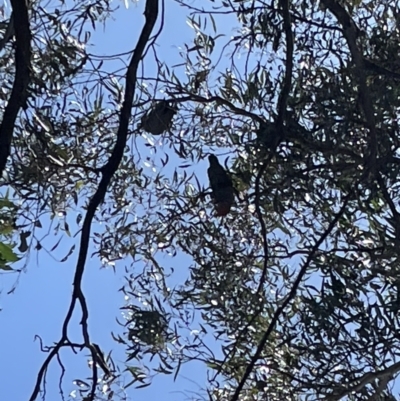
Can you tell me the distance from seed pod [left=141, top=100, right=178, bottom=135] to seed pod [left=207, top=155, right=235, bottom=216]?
0.96ft

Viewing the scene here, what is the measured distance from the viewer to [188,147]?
12.2ft

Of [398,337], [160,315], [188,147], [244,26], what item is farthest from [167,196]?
[398,337]

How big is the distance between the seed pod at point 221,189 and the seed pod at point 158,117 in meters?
0.29

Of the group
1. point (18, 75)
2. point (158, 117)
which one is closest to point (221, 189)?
point (158, 117)

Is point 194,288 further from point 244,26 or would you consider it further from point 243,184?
point 244,26

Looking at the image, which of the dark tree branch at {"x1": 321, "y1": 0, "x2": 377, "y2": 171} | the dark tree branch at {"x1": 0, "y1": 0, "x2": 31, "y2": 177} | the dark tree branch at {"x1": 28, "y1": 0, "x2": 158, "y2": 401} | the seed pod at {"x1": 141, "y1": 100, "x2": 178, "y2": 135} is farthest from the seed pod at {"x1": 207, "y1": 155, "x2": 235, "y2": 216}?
the dark tree branch at {"x1": 0, "y1": 0, "x2": 31, "y2": 177}

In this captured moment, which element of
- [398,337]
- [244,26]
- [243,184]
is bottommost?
[398,337]

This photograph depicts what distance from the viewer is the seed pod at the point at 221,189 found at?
3418mm

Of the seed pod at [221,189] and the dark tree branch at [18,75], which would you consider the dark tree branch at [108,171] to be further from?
the seed pod at [221,189]

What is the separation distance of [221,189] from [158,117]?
0.43 meters

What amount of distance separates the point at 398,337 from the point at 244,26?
1585mm

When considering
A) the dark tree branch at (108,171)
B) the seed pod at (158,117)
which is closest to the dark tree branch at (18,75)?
the dark tree branch at (108,171)

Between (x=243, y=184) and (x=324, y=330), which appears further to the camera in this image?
(x=243, y=184)

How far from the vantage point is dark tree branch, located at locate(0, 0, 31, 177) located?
93.6 inches
